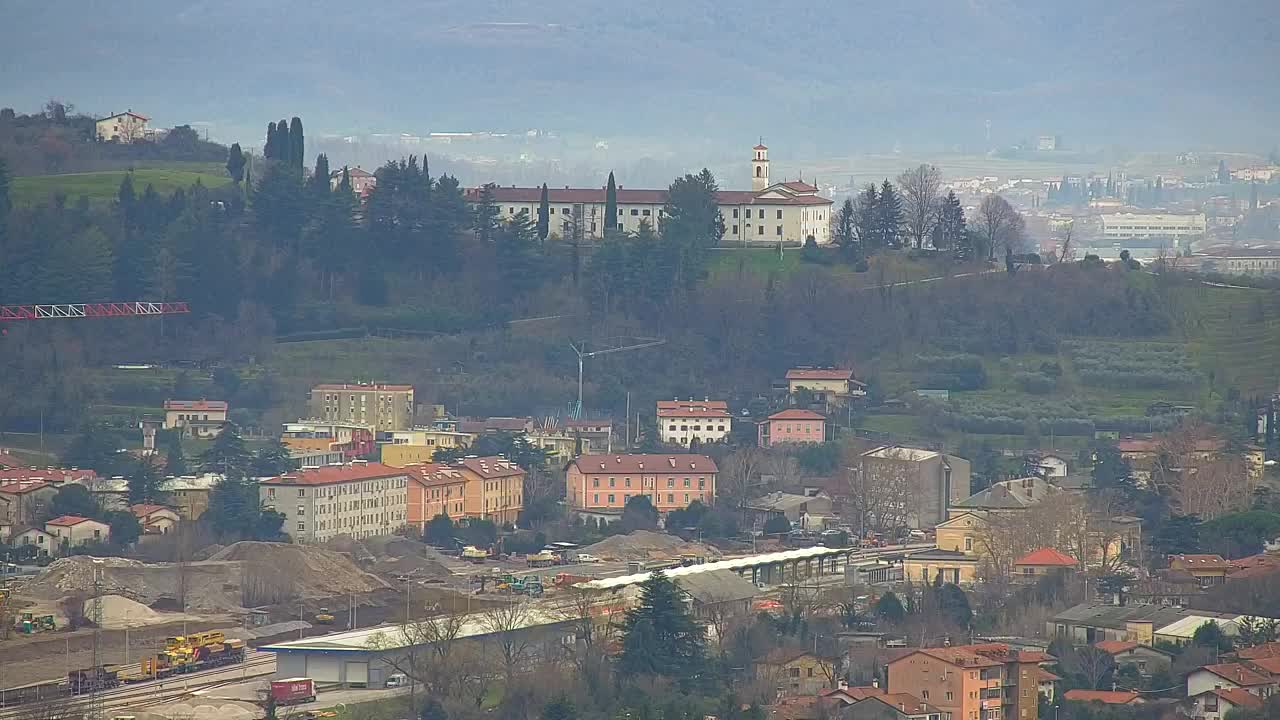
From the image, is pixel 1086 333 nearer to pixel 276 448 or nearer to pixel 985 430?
pixel 985 430

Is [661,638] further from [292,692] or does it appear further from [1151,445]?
[1151,445]

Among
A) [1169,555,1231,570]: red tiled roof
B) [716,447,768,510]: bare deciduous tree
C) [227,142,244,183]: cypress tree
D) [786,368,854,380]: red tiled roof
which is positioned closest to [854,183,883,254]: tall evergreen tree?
[786,368,854,380]: red tiled roof

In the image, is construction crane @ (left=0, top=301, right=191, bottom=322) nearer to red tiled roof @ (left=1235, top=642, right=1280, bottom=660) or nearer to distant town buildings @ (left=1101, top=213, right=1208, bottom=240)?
red tiled roof @ (left=1235, top=642, right=1280, bottom=660)

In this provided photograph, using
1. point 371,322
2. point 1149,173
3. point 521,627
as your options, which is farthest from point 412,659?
point 1149,173

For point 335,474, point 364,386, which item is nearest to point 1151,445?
point 335,474

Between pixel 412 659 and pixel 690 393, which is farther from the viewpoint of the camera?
pixel 690 393

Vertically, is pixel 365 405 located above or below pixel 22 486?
above

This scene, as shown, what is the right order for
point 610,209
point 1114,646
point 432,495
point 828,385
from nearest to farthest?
point 1114,646 → point 432,495 → point 828,385 → point 610,209
